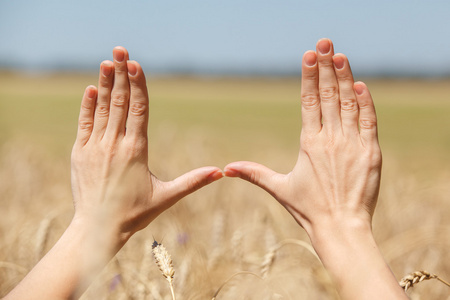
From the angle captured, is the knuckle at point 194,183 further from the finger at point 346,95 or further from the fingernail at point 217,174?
the finger at point 346,95

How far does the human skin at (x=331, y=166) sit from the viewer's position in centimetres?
165

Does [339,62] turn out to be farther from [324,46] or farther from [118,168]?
[118,168]

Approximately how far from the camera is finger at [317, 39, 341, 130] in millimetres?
1787

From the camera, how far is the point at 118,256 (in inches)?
82.5

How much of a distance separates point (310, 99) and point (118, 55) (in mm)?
651

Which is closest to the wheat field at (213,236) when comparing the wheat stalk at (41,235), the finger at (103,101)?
the wheat stalk at (41,235)

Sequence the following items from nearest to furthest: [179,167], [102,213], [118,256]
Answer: [102,213], [118,256], [179,167]

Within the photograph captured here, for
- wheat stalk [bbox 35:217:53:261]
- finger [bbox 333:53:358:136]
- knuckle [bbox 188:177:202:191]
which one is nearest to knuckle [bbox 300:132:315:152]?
finger [bbox 333:53:358:136]

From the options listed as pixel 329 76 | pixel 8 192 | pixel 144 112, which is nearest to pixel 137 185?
pixel 144 112

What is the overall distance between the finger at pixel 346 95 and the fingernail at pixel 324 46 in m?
0.03

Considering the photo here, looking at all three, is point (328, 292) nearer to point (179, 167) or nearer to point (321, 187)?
point (321, 187)

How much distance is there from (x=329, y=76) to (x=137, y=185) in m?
0.72

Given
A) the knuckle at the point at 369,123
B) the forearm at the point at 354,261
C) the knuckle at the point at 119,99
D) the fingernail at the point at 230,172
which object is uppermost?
the knuckle at the point at 119,99

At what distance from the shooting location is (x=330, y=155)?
180 cm
